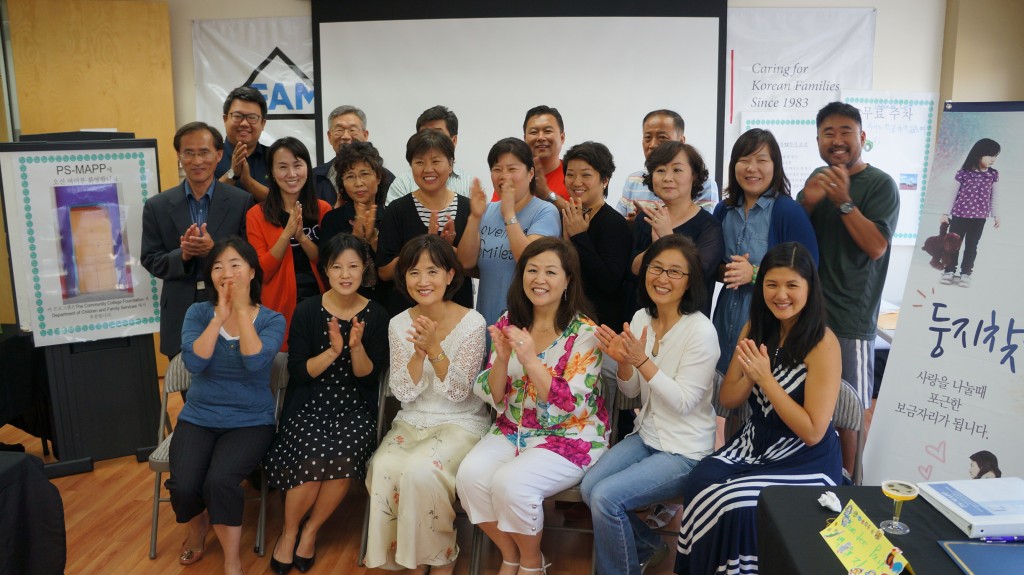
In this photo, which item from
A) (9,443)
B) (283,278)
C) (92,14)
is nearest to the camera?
(283,278)

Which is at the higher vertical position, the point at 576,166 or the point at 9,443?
the point at 576,166

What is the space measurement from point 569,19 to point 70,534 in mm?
→ 3981

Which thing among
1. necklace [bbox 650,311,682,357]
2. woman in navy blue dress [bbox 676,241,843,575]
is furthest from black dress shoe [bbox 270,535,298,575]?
necklace [bbox 650,311,682,357]

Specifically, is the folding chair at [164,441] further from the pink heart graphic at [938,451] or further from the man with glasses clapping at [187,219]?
the pink heart graphic at [938,451]

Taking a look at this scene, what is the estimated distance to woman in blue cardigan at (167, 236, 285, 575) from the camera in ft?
8.36

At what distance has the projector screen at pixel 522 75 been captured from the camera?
15.9 ft

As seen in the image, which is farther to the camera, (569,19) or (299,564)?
(569,19)

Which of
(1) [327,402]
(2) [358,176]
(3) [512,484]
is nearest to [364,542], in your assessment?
(1) [327,402]

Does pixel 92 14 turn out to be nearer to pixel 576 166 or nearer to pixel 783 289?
pixel 576 166

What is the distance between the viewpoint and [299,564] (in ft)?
8.68

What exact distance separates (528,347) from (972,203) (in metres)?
1.55

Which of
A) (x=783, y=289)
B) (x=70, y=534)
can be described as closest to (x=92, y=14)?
(x=70, y=534)

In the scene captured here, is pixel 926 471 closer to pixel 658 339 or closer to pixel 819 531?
pixel 658 339

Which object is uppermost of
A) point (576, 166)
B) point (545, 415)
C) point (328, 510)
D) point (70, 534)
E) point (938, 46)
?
point (938, 46)
